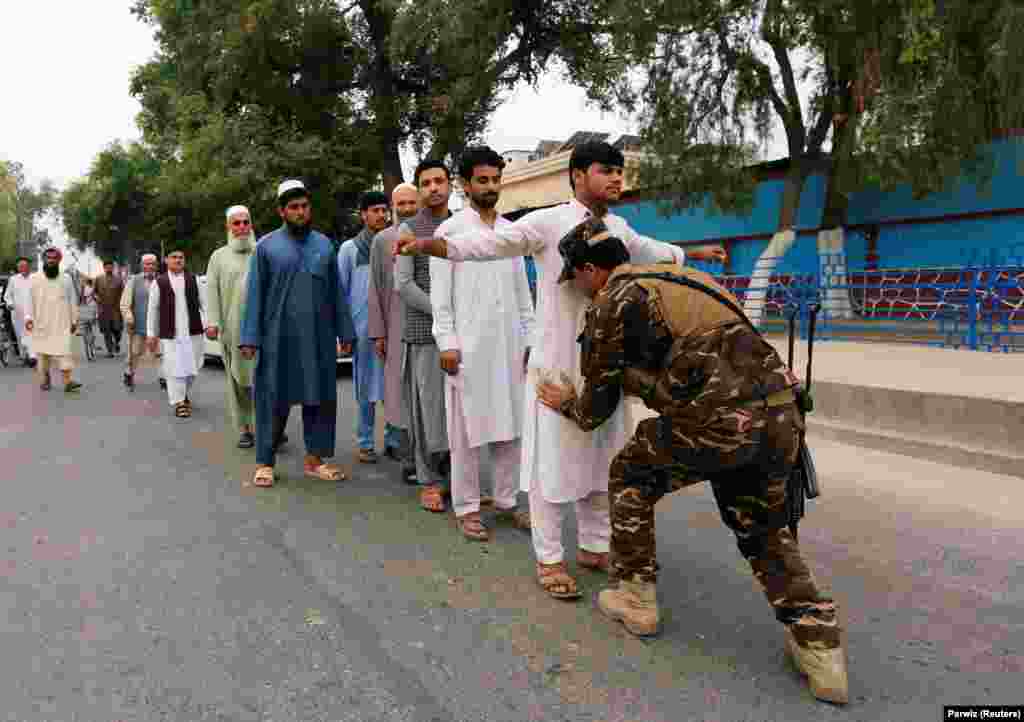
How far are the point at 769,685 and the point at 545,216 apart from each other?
1989mm

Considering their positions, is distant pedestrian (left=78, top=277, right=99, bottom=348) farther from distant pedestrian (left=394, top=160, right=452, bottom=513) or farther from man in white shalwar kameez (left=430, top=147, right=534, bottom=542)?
man in white shalwar kameez (left=430, top=147, right=534, bottom=542)

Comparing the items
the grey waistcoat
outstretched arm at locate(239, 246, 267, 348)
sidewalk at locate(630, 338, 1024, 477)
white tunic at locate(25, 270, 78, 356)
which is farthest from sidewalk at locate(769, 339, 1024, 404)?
white tunic at locate(25, 270, 78, 356)

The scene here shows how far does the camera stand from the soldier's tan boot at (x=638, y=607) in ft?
10.0

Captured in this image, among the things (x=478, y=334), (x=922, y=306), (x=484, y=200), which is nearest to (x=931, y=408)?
(x=478, y=334)

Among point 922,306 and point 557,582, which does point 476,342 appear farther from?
point 922,306

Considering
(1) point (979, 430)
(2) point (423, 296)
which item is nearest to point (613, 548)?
(2) point (423, 296)

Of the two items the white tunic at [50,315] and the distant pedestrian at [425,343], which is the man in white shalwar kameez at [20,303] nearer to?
the white tunic at [50,315]

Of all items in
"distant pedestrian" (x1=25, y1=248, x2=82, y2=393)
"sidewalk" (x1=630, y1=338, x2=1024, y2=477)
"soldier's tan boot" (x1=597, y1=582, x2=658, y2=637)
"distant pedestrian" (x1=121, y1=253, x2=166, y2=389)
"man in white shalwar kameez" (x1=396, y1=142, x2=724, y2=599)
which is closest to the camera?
"soldier's tan boot" (x1=597, y1=582, x2=658, y2=637)

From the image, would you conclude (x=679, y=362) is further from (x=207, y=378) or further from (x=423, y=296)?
(x=207, y=378)

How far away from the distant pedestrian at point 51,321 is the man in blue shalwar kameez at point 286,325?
256 inches

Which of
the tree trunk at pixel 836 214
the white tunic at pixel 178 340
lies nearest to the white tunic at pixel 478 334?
the white tunic at pixel 178 340

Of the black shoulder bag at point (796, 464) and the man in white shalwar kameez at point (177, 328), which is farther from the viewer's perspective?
the man in white shalwar kameez at point (177, 328)

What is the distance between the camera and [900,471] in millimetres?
5730

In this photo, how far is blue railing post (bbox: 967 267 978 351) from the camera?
8984 millimetres
